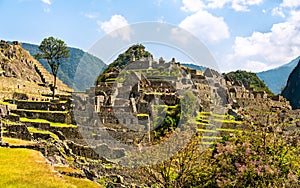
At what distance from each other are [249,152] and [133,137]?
14167 mm

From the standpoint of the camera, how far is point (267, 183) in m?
17.5

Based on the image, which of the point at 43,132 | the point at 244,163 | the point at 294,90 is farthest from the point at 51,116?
the point at 294,90

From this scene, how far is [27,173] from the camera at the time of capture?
45.9ft

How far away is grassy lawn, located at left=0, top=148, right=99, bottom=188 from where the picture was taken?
12.8m

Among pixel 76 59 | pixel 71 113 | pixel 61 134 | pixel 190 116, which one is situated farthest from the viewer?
pixel 76 59

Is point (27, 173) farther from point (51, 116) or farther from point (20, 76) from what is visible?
point (20, 76)

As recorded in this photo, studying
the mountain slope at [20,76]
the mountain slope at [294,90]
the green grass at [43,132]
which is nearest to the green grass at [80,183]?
the green grass at [43,132]

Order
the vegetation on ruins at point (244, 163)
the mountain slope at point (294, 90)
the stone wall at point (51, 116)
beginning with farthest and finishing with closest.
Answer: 1. the mountain slope at point (294, 90)
2. the stone wall at point (51, 116)
3. the vegetation on ruins at point (244, 163)

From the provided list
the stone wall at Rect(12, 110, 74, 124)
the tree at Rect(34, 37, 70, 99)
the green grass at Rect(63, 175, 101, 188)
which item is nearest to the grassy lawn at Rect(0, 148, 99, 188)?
the green grass at Rect(63, 175, 101, 188)

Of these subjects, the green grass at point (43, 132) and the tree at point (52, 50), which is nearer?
the green grass at point (43, 132)

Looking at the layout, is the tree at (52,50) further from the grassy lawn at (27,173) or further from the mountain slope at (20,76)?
the grassy lawn at (27,173)

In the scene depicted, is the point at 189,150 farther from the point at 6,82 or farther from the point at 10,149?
the point at 6,82

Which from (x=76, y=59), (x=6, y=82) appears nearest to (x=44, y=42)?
(x=6, y=82)

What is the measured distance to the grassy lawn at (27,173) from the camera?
505 inches
